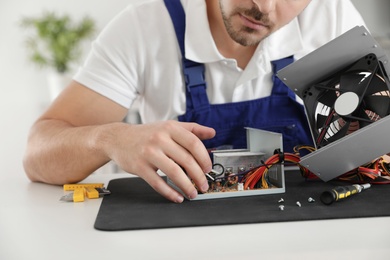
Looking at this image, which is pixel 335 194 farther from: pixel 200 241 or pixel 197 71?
pixel 197 71

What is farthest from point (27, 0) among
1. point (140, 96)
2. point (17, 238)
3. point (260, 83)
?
point (17, 238)

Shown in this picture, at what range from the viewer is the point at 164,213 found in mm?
945

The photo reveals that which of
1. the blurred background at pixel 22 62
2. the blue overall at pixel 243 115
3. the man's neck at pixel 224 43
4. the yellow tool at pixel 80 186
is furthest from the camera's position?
the blurred background at pixel 22 62

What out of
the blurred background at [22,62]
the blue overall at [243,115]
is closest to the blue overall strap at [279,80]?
the blue overall at [243,115]

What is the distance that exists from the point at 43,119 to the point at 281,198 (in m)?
0.79

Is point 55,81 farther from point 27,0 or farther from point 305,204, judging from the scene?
point 305,204

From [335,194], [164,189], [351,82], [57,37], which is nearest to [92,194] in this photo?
[164,189]

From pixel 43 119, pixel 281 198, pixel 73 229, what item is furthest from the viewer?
pixel 43 119

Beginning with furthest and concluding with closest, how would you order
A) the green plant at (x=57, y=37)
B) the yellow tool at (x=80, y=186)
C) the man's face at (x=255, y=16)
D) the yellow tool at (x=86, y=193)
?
the green plant at (x=57, y=37)
the man's face at (x=255, y=16)
the yellow tool at (x=80, y=186)
the yellow tool at (x=86, y=193)

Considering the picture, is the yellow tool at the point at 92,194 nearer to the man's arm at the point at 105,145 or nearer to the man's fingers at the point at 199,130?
the man's arm at the point at 105,145

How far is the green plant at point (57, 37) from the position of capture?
3.97m

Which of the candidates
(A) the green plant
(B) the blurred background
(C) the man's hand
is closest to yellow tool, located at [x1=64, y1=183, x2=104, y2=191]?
(C) the man's hand

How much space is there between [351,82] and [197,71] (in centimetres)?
55

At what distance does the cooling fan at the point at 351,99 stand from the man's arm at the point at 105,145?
30 cm
